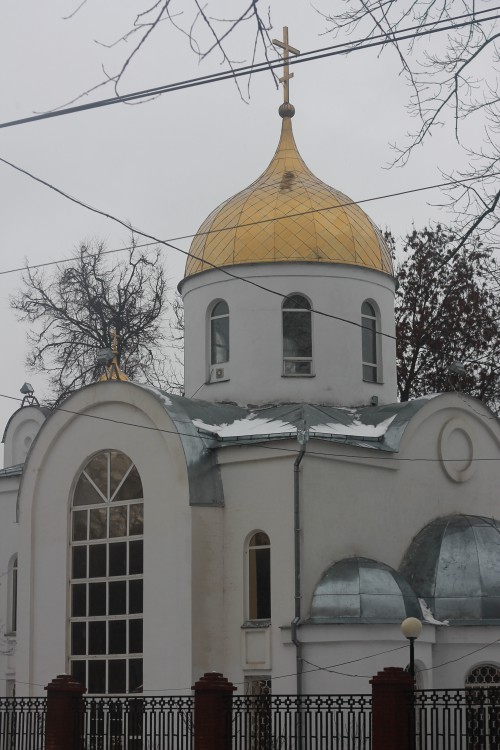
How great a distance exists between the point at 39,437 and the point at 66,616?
2.98 metres

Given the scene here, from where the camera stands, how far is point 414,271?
105ft

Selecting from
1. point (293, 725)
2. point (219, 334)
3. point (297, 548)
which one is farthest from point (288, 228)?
point (293, 725)

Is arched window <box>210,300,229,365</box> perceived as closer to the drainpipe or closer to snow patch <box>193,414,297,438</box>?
snow patch <box>193,414,297,438</box>

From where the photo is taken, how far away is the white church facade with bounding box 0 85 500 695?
19.6 metres

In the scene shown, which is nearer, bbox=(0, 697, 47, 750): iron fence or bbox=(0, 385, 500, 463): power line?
bbox=(0, 697, 47, 750): iron fence

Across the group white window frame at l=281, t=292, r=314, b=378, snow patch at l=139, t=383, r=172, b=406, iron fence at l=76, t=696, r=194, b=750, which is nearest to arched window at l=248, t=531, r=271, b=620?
snow patch at l=139, t=383, r=172, b=406

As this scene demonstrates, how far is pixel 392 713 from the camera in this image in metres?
14.7

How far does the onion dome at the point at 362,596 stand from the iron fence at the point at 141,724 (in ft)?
9.29

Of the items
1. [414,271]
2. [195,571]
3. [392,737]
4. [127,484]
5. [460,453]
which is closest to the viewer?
[392,737]

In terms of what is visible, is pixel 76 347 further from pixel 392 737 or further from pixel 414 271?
pixel 392 737

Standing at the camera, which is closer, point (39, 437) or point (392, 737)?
point (392, 737)

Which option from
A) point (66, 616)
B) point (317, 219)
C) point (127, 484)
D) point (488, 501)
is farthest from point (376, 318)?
point (66, 616)

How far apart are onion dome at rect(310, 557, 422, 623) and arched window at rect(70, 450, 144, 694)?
294cm

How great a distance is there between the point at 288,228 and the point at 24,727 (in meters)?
9.58
